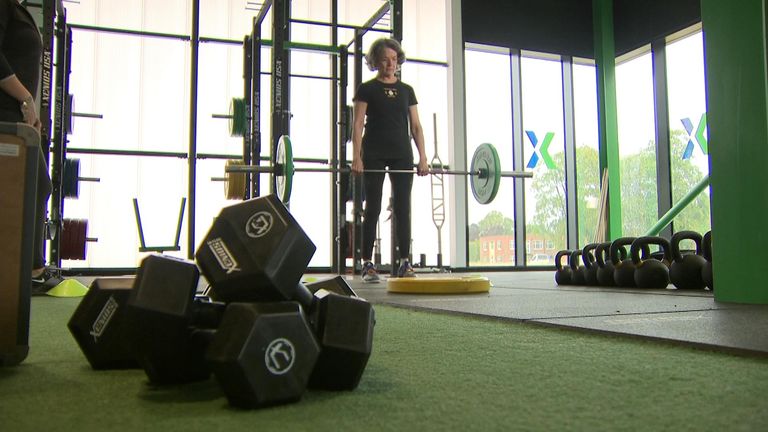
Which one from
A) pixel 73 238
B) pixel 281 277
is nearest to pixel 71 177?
pixel 73 238

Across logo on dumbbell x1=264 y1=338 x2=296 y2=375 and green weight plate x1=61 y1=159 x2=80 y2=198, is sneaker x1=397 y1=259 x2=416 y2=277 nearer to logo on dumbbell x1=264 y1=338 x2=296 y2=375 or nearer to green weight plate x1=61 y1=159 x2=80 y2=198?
logo on dumbbell x1=264 y1=338 x2=296 y2=375

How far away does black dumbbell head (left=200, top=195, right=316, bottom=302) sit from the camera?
2.45 feet

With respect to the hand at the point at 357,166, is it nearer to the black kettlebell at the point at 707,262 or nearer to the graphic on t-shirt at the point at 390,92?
the graphic on t-shirt at the point at 390,92

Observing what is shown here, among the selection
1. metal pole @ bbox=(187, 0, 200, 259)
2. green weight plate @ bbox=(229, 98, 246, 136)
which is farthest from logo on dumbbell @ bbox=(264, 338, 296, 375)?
metal pole @ bbox=(187, 0, 200, 259)

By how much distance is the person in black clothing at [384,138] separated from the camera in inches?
125

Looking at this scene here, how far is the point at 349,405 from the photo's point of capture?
2.22 feet

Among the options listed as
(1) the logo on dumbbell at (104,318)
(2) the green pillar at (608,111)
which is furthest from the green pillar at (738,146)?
(2) the green pillar at (608,111)

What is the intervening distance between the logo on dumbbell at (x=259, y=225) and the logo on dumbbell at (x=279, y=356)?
0.52 feet

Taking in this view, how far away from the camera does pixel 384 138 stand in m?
3.20

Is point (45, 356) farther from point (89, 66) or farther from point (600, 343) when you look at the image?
point (89, 66)

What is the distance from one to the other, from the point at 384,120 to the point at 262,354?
2610 mm

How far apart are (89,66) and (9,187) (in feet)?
18.1

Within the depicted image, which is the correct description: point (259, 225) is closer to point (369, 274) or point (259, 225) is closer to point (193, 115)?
point (369, 274)

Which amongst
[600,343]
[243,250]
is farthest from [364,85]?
[243,250]
